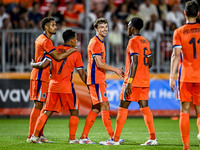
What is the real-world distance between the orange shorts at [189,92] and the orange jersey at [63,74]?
7.52 feet

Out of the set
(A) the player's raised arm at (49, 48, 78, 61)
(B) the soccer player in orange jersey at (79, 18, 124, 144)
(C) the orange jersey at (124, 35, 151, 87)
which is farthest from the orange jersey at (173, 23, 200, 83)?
(A) the player's raised arm at (49, 48, 78, 61)

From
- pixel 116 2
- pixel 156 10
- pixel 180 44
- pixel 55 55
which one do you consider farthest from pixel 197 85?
pixel 116 2

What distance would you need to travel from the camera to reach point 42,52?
27.3ft

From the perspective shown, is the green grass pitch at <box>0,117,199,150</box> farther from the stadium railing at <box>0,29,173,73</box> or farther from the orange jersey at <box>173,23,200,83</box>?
the stadium railing at <box>0,29,173,73</box>

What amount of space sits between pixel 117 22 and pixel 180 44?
375 inches

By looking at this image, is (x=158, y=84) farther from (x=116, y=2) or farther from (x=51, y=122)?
(x=116, y=2)

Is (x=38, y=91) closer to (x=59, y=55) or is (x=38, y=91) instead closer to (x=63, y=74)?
(x=63, y=74)

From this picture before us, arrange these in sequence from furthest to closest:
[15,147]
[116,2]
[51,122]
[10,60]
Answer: [116,2], [10,60], [51,122], [15,147]

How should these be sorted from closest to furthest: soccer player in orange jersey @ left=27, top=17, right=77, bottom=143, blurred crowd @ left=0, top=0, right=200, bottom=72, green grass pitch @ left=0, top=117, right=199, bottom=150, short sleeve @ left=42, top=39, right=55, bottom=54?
1. green grass pitch @ left=0, top=117, right=199, bottom=150
2. short sleeve @ left=42, top=39, right=55, bottom=54
3. soccer player in orange jersey @ left=27, top=17, right=77, bottom=143
4. blurred crowd @ left=0, top=0, right=200, bottom=72

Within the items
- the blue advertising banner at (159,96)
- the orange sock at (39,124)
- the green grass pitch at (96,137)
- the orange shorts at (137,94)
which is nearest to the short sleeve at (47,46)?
the orange sock at (39,124)

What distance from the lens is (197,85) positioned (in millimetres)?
6703

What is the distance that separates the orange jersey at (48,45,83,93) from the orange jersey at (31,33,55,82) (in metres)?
0.26

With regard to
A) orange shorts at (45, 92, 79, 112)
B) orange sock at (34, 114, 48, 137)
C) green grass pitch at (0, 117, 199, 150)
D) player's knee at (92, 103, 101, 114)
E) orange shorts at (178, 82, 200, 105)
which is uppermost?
orange shorts at (178, 82, 200, 105)

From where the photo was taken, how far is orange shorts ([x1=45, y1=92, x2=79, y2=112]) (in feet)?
26.2
